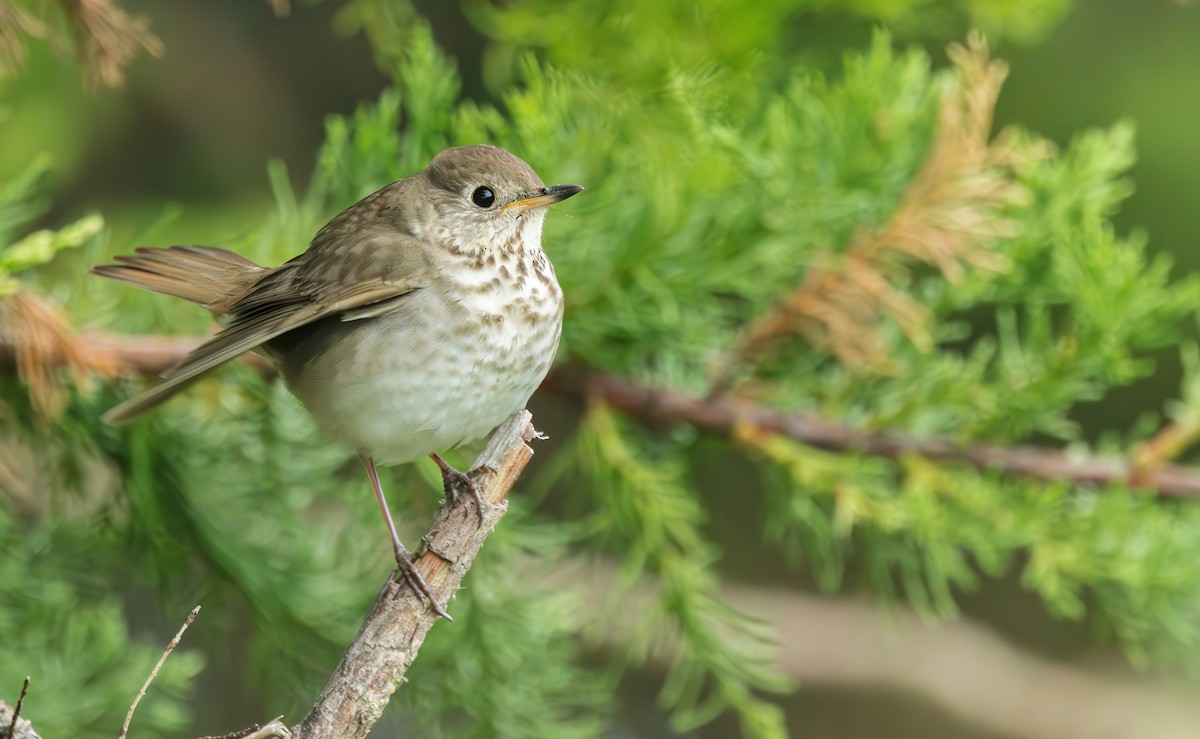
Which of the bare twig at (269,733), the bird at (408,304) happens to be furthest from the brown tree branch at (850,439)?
the bare twig at (269,733)

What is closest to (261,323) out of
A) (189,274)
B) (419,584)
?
(189,274)

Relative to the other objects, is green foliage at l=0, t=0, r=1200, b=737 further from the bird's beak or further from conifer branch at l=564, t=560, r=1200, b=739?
conifer branch at l=564, t=560, r=1200, b=739

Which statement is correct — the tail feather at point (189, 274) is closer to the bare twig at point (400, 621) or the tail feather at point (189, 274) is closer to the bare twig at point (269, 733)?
the bare twig at point (400, 621)

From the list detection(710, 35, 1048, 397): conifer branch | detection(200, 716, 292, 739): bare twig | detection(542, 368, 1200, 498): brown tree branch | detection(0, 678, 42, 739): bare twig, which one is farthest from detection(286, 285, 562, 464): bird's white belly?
detection(0, 678, 42, 739): bare twig

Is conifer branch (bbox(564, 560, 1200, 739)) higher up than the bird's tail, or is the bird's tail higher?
conifer branch (bbox(564, 560, 1200, 739))

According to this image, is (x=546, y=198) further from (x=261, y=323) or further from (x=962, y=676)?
(x=962, y=676)

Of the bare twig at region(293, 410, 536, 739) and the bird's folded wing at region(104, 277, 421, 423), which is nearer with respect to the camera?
the bare twig at region(293, 410, 536, 739)

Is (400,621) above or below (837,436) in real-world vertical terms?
below

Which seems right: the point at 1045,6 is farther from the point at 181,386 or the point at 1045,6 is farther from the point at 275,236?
the point at 181,386
